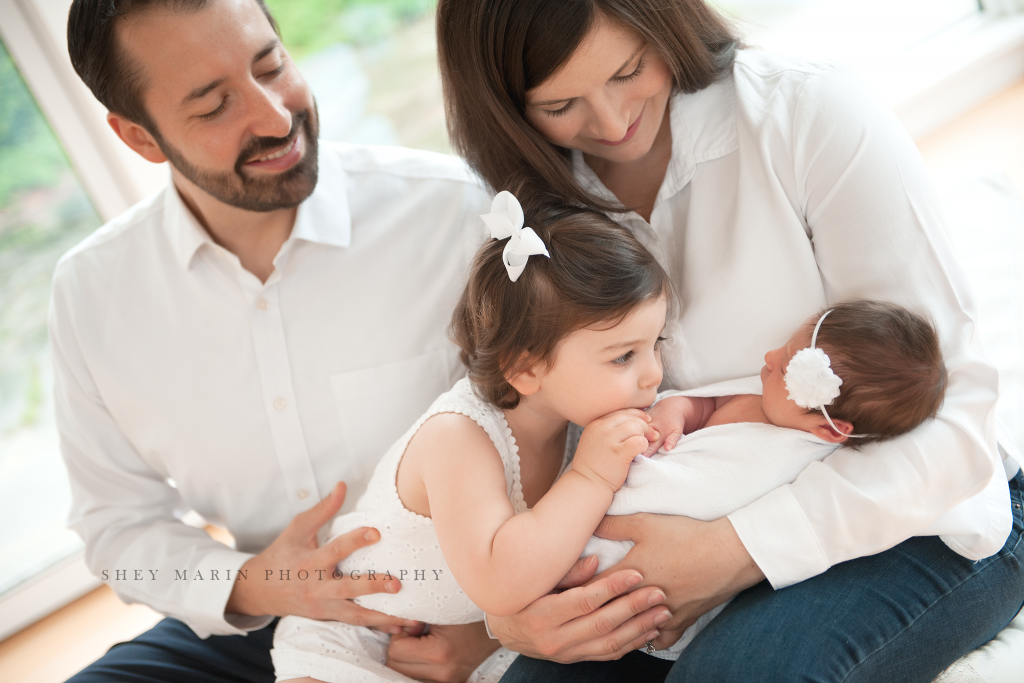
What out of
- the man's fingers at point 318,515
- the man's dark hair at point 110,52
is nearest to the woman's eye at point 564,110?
the man's dark hair at point 110,52

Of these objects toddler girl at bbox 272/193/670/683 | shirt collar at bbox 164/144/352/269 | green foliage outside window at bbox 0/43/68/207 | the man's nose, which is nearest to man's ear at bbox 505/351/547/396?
toddler girl at bbox 272/193/670/683

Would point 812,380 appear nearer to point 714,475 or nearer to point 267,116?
point 714,475

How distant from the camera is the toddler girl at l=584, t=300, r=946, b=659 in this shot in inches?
47.4

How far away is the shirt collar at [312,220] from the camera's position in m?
1.68

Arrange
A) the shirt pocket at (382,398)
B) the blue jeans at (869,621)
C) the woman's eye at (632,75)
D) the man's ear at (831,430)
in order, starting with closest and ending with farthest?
the blue jeans at (869,621) → the man's ear at (831,430) → the woman's eye at (632,75) → the shirt pocket at (382,398)

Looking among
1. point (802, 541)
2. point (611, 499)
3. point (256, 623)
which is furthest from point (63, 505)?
point (802, 541)

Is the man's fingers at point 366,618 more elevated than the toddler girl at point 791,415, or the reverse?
the toddler girl at point 791,415

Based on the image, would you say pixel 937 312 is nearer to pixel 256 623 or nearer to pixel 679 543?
pixel 679 543

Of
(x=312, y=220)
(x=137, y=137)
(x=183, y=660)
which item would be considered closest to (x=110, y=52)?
(x=137, y=137)

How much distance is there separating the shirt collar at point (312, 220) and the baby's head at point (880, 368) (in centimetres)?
103

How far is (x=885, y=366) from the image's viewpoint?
1199 millimetres

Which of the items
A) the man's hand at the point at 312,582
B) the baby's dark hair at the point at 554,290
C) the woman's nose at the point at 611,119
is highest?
the woman's nose at the point at 611,119

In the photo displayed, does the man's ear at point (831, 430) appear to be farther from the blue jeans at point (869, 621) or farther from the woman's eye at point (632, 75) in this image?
the woman's eye at point (632, 75)

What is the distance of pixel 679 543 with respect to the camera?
1263mm
